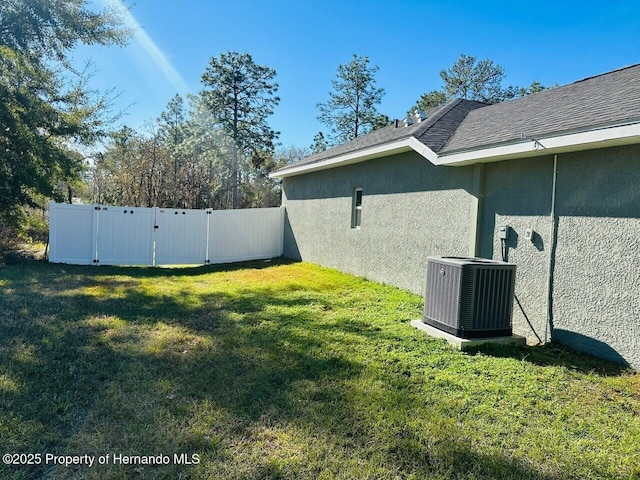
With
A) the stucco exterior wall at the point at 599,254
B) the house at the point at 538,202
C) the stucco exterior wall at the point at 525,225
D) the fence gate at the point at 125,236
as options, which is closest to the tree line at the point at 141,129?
the fence gate at the point at 125,236

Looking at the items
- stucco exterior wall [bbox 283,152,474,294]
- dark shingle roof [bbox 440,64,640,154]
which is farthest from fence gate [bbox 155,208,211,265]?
dark shingle roof [bbox 440,64,640,154]

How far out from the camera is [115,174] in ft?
68.4

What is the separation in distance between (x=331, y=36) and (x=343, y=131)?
1255 cm

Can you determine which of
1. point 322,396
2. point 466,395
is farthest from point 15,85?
point 466,395

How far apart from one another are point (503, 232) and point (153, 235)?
31.3ft

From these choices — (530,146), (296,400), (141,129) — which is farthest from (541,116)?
(141,129)

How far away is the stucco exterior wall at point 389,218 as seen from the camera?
687cm

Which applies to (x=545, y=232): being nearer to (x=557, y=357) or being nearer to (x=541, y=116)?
(x=557, y=357)

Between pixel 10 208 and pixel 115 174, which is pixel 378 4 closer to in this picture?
pixel 10 208

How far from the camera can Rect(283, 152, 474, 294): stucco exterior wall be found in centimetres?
687

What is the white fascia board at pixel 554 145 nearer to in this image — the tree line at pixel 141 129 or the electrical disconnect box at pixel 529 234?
the electrical disconnect box at pixel 529 234

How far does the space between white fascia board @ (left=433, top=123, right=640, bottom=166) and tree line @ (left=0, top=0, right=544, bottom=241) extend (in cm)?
1135

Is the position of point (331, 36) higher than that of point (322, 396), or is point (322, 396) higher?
point (331, 36)

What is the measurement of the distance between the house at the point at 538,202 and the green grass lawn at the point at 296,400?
2.22ft
